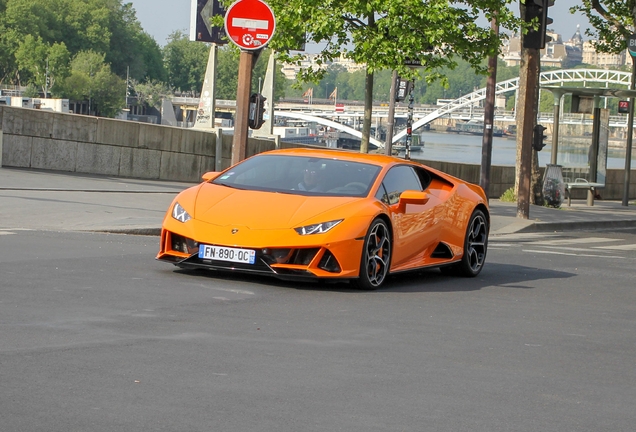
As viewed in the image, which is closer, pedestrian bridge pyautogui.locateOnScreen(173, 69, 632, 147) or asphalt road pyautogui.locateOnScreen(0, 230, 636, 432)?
asphalt road pyautogui.locateOnScreen(0, 230, 636, 432)

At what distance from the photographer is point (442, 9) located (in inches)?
835

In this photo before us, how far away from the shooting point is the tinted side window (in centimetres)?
1020

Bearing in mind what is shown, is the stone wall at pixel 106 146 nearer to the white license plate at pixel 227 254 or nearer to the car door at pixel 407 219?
the car door at pixel 407 219

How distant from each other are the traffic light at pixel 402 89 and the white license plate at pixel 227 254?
24.2m

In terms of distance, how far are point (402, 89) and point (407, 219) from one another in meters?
23.3

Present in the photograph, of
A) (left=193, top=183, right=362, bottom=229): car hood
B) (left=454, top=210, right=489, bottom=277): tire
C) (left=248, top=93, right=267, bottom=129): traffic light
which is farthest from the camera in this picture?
(left=248, top=93, right=267, bottom=129): traffic light

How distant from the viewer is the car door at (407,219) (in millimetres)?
10117

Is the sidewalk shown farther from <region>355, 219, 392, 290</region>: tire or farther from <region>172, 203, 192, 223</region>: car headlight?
<region>355, 219, 392, 290</region>: tire

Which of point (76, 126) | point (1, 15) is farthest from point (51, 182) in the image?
point (1, 15)

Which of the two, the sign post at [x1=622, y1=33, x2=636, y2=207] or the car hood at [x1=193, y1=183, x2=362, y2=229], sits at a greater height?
the sign post at [x1=622, y1=33, x2=636, y2=207]

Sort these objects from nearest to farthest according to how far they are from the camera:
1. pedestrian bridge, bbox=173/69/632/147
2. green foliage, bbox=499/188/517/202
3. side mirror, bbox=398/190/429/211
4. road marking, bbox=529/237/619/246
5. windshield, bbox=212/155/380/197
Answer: windshield, bbox=212/155/380/197 → side mirror, bbox=398/190/429/211 → road marking, bbox=529/237/619/246 → green foliage, bbox=499/188/517/202 → pedestrian bridge, bbox=173/69/632/147

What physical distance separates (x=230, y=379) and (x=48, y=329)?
1.47 meters

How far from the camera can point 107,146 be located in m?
25.5

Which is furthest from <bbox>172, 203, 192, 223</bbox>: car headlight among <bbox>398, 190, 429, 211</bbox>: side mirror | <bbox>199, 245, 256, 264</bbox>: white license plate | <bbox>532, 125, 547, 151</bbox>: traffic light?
<bbox>532, 125, 547, 151</bbox>: traffic light
